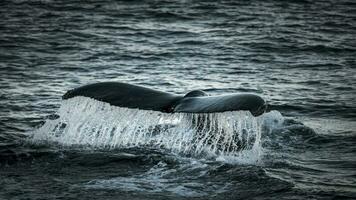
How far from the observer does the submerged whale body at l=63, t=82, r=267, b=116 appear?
267 inches

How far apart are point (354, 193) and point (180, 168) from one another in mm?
2036

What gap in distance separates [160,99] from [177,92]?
6309 mm

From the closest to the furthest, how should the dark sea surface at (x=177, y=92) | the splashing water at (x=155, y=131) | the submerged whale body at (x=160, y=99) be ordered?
the submerged whale body at (x=160, y=99) → the splashing water at (x=155, y=131) → the dark sea surface at (x=177, y=92)

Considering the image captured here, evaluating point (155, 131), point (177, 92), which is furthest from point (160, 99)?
point (177, 92)

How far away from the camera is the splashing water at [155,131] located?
7.63 meters

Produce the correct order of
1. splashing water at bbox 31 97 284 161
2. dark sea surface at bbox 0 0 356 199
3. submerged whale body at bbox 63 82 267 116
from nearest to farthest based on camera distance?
submerged whale body at bbox 63 82 267 116
splashing water at bbox 31 97 284 161
dark sea surface at bbox 0 0 356 199

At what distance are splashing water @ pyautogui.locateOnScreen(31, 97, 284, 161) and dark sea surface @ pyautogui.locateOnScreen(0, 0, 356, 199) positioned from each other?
0.03 m

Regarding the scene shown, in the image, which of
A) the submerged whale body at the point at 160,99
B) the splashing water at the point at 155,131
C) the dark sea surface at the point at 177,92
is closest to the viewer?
the submerged whale body at the point at 160,99

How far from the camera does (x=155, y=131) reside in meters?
10.3

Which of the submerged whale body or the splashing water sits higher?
the submerged whale body

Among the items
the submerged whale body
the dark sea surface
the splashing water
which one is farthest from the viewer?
the dark sea surface

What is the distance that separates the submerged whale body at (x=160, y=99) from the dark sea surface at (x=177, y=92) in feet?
0.40

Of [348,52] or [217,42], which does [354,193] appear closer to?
[348,52]

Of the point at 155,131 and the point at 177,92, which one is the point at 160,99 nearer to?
the point at 155,131
